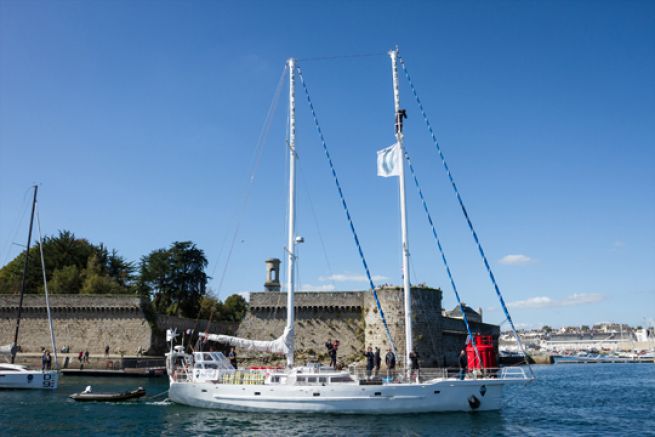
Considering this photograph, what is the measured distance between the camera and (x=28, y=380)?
99.1ft

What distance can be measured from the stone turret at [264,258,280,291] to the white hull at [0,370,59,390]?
832 inches

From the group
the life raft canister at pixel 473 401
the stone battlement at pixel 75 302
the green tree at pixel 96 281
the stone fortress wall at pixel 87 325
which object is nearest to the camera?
the life raft canister at pixel 473 401

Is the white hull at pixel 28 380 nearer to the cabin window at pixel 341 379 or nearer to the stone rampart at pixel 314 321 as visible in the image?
the stone rampart at pixel 314 321

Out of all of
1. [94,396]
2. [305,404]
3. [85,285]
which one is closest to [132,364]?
[85,285]

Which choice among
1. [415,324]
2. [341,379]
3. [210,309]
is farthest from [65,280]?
[341,379]

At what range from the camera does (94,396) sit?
24.8 meters

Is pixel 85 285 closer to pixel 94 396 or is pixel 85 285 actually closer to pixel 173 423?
pixel 94 396

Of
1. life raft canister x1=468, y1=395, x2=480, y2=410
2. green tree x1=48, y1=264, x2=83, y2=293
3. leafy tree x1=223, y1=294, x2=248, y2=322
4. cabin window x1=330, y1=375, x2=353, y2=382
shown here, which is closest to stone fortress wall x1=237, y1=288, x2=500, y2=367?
life raft canister x1=468, y1=395, x2=480, y2=410

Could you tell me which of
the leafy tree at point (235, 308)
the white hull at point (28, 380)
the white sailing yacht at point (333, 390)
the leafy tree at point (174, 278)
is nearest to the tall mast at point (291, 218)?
the white sailing yacht at point (333, 390)

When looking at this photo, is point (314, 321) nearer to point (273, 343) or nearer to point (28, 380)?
point (273, 343)

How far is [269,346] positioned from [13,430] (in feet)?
33.2

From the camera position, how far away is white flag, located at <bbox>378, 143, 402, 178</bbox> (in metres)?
24.4

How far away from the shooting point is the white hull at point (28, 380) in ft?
98.5

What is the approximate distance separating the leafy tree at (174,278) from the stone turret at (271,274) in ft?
39.2
